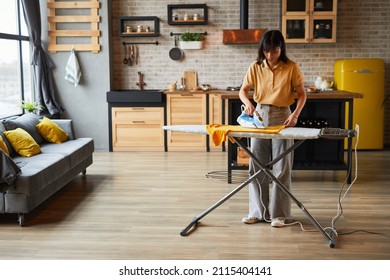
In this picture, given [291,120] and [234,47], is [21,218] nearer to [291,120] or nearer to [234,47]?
[291,120]

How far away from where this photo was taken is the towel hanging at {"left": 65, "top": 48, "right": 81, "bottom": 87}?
7.78m

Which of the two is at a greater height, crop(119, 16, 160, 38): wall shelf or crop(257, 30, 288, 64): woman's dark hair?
crop(119, 16, 160, 38): wall shelf

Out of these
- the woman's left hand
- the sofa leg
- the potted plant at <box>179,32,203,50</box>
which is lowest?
the sofa leg

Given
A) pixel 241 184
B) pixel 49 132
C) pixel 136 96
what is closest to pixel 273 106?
pixel 241 184

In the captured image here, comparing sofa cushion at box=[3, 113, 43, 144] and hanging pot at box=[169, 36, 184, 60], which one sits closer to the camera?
sofa cushion at box=[3, 113, 43, 144]

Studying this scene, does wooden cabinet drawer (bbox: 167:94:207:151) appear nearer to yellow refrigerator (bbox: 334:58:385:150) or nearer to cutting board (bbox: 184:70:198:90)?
cutting board (bbox: 184:70:198:90)

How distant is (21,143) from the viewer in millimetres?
5164

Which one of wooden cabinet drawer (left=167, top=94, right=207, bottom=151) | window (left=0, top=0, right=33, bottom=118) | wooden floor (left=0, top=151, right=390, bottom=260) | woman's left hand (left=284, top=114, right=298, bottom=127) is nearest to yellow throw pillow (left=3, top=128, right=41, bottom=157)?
wooden floor (left=0, top=151, right=390, bottom=260)

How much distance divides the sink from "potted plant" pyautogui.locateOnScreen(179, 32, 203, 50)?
2.97 feet

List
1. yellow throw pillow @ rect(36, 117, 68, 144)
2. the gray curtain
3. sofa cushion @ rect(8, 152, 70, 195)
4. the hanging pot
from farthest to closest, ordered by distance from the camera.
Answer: the hanging pot, the gray curtain, yellow throw pillow @ rect(36, 117, 68, 144), sofa cushion @ rect(8, 152, 70, 195)

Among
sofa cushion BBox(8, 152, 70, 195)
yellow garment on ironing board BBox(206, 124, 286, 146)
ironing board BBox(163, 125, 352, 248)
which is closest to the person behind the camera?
ironing board BBox(163, 125, 352, 248)

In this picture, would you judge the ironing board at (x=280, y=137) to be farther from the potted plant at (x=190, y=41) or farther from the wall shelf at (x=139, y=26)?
the wall shelf at (x=139, y=26)

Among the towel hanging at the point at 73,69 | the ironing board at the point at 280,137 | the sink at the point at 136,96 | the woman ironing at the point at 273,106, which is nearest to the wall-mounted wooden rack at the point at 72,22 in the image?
the towel hanging at the point at 73,69
